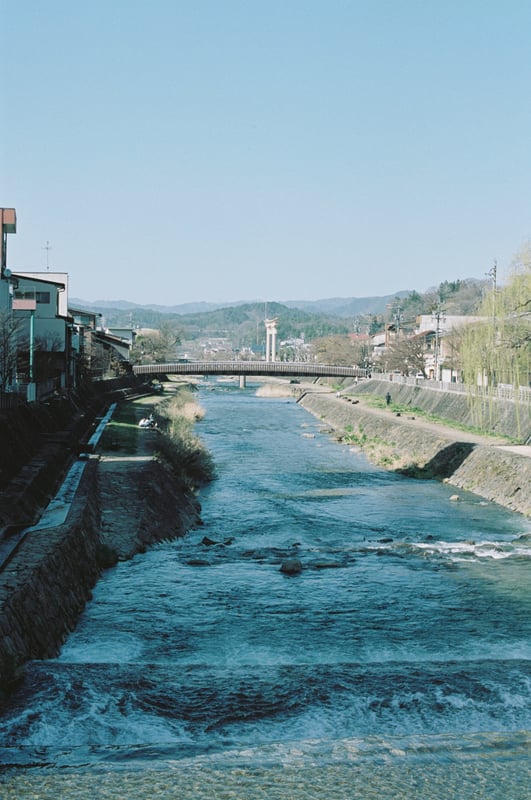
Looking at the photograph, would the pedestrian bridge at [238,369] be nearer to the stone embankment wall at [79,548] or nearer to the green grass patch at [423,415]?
the green grass patch at [423,415]

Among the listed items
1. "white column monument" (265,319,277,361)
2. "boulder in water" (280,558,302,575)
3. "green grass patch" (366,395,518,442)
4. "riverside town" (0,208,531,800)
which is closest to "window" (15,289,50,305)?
"riverside town" (0,208,531,800)

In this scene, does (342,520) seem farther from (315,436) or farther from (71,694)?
(315,436)

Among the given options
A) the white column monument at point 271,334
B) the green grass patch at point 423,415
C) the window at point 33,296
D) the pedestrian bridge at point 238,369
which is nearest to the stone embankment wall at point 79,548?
the green grass patch at point 423,415

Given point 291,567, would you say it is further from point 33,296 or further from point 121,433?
point 33,296

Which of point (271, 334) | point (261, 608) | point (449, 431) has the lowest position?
point (261, 608)

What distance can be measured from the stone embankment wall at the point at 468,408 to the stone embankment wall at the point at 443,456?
5.29 feet

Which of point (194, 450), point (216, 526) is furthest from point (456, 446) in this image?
point (216, 526)

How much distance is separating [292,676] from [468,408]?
36.9 metres

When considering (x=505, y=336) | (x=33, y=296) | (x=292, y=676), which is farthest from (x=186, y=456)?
(x=292, y=676)

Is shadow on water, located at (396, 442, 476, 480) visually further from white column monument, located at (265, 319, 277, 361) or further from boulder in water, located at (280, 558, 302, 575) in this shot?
white column monument, located at (265, 319, 277, 361)

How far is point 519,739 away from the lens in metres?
10.6

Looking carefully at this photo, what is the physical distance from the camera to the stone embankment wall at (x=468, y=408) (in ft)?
125

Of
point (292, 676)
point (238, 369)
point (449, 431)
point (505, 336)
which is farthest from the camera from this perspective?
point (238, 369)

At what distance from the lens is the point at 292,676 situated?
1251 cm
